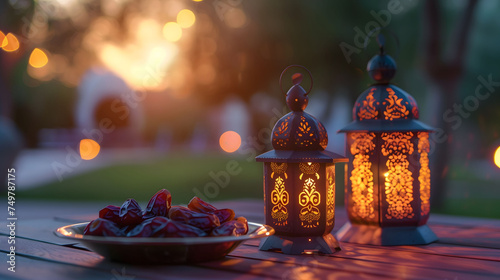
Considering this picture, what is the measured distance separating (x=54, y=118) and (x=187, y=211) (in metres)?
22.5

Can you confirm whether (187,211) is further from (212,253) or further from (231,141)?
(231,141)

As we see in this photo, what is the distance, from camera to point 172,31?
7.59 metres

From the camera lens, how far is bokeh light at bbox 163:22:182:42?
7.44 meters

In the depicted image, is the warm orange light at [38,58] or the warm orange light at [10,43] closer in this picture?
the warm orange light at [10,43]

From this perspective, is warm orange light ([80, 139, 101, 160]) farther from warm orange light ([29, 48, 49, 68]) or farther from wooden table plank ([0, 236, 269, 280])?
wooden table plank ([0, 236, 269, 280])

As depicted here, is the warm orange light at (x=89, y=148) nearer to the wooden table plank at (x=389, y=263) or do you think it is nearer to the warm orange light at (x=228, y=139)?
the warm orange light at (x=228, y=139)

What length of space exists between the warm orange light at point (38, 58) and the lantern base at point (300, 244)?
8757 mm

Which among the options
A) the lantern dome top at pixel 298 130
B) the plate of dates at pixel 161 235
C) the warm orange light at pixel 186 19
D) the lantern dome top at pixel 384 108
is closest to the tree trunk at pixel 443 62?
the lantern dome top at pixel 384 108

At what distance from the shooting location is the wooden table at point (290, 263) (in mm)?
1315

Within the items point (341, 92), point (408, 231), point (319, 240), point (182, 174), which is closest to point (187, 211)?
point (319, 240)

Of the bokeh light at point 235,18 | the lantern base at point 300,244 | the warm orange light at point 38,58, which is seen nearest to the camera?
the lantern base at point 300,244

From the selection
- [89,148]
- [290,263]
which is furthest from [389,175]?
[89,148]

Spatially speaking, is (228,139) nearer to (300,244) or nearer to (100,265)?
(300,244)

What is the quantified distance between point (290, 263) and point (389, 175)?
0.59m
